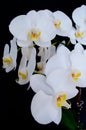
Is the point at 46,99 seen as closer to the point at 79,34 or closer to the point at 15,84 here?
the point at 79,34

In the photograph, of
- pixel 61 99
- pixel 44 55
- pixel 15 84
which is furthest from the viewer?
pixel 15 84

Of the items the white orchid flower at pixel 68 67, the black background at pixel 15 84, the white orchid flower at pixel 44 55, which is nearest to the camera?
the white orchid flower at pixel 68 67

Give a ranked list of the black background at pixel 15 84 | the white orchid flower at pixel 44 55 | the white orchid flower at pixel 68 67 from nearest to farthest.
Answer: the white orchid flower at pixel 68 67 < the white orchid flower at pixel 44 55 < the black background at pixel 15 84

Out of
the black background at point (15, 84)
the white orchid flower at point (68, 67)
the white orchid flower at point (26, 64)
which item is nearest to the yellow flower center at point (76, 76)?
the white orchid flower at point (68, 67)

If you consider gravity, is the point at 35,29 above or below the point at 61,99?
above

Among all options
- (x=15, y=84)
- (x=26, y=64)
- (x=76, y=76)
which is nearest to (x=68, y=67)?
(x=76, y=76)

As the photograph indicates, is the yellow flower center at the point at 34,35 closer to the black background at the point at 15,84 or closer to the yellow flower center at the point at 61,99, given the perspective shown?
the yellow flower center at the point at 61,99

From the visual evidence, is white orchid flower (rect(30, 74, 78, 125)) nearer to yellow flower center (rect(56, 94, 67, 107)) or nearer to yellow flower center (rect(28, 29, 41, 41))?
yellow flower center (rect(56, 94, 67, 107))
